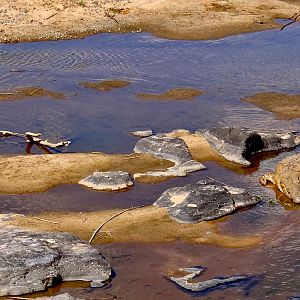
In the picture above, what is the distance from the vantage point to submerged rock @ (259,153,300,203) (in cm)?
1115

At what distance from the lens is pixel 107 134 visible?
13914mm

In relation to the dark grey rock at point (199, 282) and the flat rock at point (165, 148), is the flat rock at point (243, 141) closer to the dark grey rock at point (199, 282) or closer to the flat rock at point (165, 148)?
the flat rock at point (165, 148)

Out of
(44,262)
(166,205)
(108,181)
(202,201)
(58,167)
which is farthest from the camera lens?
(58,167)

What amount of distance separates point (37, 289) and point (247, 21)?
16237 mm

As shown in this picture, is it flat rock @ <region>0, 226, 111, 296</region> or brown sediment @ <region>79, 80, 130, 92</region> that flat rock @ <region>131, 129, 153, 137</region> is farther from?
flat rock @ <region>0, 226, 111, 296</region>

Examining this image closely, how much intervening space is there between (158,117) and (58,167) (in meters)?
3.44

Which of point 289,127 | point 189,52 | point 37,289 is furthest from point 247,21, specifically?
point 37,289

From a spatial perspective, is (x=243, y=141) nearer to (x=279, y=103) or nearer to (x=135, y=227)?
(x=279, y=103)

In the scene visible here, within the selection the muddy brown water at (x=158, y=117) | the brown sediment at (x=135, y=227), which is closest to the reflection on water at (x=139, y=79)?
the muddy brown water at (x=158, y=117)

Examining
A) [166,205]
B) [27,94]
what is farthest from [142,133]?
[27,94]

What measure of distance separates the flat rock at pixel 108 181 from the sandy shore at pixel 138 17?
10104 millimetres

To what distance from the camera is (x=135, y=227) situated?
10.1 m

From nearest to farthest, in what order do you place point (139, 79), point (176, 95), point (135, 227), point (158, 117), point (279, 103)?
point (135, 227) < point (158, 117) < point (279, 103) < point (176, 95) < point (139, 79)

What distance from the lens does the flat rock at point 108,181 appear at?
1139cm
